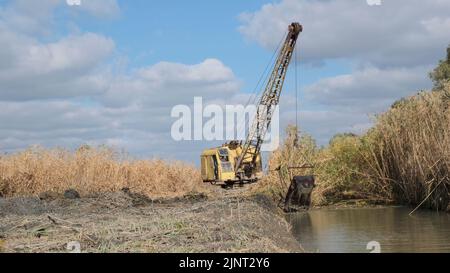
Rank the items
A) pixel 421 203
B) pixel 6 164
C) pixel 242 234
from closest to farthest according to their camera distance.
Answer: pixel 242 234 → pixel 421 203 → pixel 6 164

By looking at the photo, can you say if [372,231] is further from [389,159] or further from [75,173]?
[75,173]

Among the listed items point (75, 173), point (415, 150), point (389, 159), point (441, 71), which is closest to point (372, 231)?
point (415, 150)

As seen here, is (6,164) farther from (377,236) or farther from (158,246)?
(158,246)

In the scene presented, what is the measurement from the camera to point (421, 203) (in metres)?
22.0

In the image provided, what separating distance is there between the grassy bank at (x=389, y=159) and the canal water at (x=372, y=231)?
48.2 inches

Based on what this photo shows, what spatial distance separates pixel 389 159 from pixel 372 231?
27.1 ft

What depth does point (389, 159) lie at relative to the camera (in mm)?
25281

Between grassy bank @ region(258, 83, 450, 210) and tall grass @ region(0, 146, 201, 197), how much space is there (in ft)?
21.1

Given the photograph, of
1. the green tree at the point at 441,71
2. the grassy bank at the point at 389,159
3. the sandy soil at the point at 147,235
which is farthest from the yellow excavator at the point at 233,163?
the green tree at the point at 441,71

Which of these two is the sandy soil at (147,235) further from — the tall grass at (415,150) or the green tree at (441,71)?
the green tree at (441,71)

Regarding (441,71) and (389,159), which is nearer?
(389,159)
